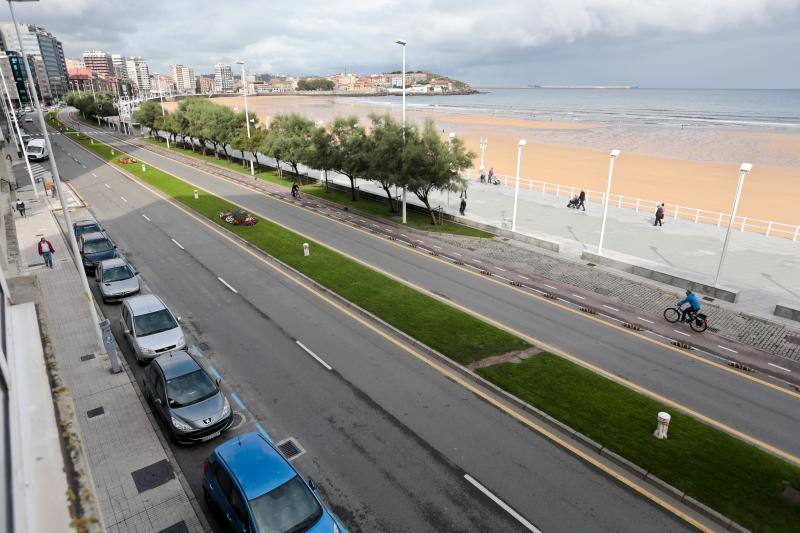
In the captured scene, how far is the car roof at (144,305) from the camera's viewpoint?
687 inches

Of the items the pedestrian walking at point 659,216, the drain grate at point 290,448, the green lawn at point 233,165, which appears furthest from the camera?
the green lawn at point 233,165

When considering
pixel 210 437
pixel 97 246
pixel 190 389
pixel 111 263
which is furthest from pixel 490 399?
pixel 97 246

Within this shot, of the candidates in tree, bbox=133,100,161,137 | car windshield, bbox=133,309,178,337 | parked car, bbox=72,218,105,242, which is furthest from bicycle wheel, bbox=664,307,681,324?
tree, bbox=133,100,161,137

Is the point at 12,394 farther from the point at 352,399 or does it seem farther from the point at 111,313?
the point at 111,313

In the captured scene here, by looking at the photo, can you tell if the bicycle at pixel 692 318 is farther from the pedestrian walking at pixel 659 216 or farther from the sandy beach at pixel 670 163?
the sandy beach at pixel 670 163

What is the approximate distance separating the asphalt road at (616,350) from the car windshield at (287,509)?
38.0ft

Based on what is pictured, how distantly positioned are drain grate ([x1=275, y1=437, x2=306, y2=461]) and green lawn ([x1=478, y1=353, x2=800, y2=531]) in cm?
654

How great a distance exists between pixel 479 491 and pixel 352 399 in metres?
5.00

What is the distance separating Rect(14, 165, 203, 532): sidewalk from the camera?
10523mm

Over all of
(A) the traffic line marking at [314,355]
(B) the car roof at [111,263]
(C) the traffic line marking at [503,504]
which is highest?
(B) the car roof at [111,263]

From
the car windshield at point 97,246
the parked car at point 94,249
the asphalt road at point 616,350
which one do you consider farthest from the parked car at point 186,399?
the car windshield at point 97,246

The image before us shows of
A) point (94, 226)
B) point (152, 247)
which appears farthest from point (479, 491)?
point (94, 226)

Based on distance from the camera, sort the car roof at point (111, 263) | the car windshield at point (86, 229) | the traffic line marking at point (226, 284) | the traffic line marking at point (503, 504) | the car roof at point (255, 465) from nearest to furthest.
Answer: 1. the car roof at point (255, 465)
2. the traffic line marking at point (503, 504)
3. the car roof at point (111, 263)
4. the traffic line marking at point (226, 284)
5. the car windshield at point (86, 229)

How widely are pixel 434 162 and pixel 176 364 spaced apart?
22885 millimetres
